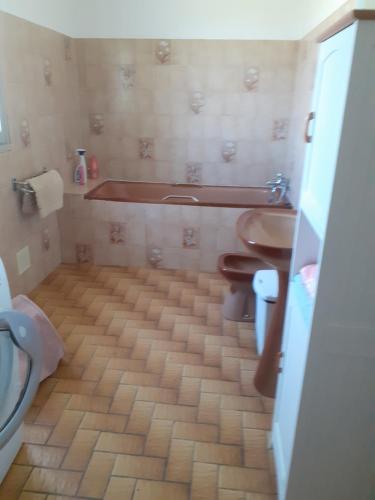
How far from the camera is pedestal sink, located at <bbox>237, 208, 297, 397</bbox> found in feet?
5.38

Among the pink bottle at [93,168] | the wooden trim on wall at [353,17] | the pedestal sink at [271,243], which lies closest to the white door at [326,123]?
the wooden trim on wall at [353,17]

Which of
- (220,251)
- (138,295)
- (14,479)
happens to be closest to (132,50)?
(220,251)

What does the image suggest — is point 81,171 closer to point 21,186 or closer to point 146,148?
point 146,148

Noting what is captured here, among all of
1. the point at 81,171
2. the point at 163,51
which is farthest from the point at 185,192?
the point at 163,51

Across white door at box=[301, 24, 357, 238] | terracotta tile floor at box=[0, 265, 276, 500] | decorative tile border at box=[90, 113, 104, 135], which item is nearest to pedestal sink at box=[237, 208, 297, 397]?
terracotta tile floor at box=[0, 265, 276, 500]

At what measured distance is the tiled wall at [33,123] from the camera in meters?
2.33

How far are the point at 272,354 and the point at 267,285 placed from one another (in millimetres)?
333

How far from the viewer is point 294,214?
6.02ft

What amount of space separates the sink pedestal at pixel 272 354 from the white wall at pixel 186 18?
2.40 metres

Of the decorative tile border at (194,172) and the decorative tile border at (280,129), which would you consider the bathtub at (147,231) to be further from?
the decorative tile border at (280,129)

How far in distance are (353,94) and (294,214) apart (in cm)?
106

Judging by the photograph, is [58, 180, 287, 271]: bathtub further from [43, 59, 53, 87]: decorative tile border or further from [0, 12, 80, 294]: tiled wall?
[43, 59, 53, 87]: decorative tile border

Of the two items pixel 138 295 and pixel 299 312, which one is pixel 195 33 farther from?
pixel 299 312

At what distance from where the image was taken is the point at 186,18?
3.08 meters
